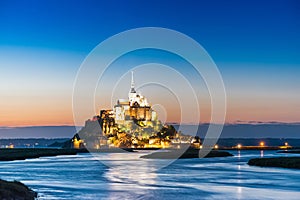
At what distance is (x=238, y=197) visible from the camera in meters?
27.9

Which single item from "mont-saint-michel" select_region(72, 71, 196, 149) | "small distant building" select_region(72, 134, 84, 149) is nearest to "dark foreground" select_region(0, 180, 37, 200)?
"mont-saint-michel" select_region(72, 71, 196, 149)

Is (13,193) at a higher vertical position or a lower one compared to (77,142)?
lower

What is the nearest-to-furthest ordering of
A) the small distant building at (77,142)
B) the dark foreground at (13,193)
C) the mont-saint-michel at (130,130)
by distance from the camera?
the dark foreground at (13,193) → the mont-saint-michel at (130,130) → the small distant building at (77,142)

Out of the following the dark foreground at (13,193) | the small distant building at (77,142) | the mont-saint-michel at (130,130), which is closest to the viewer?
the dark foreground at (13,193)

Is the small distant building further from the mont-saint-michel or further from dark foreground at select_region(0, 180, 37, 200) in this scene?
dark foreground at select_region(0, 180, 37, 200)

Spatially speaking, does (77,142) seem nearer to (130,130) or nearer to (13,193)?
(130,130)

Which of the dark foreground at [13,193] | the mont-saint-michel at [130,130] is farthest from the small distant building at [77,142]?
the dark foreground at [13,193]

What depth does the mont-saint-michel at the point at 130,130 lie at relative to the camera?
572 ft

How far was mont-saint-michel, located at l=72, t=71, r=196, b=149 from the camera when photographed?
572 feet

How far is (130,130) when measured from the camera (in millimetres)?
178875

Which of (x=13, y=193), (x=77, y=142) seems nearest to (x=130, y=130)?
(x=77, y=142)

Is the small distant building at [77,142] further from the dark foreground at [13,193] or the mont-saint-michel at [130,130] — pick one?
the dark foreground at [13,193]

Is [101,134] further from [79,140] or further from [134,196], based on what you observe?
[134,196]

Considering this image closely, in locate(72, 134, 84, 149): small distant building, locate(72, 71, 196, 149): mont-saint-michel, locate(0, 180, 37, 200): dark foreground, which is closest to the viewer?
locate(0, 180, 37, 200): dark foreground
